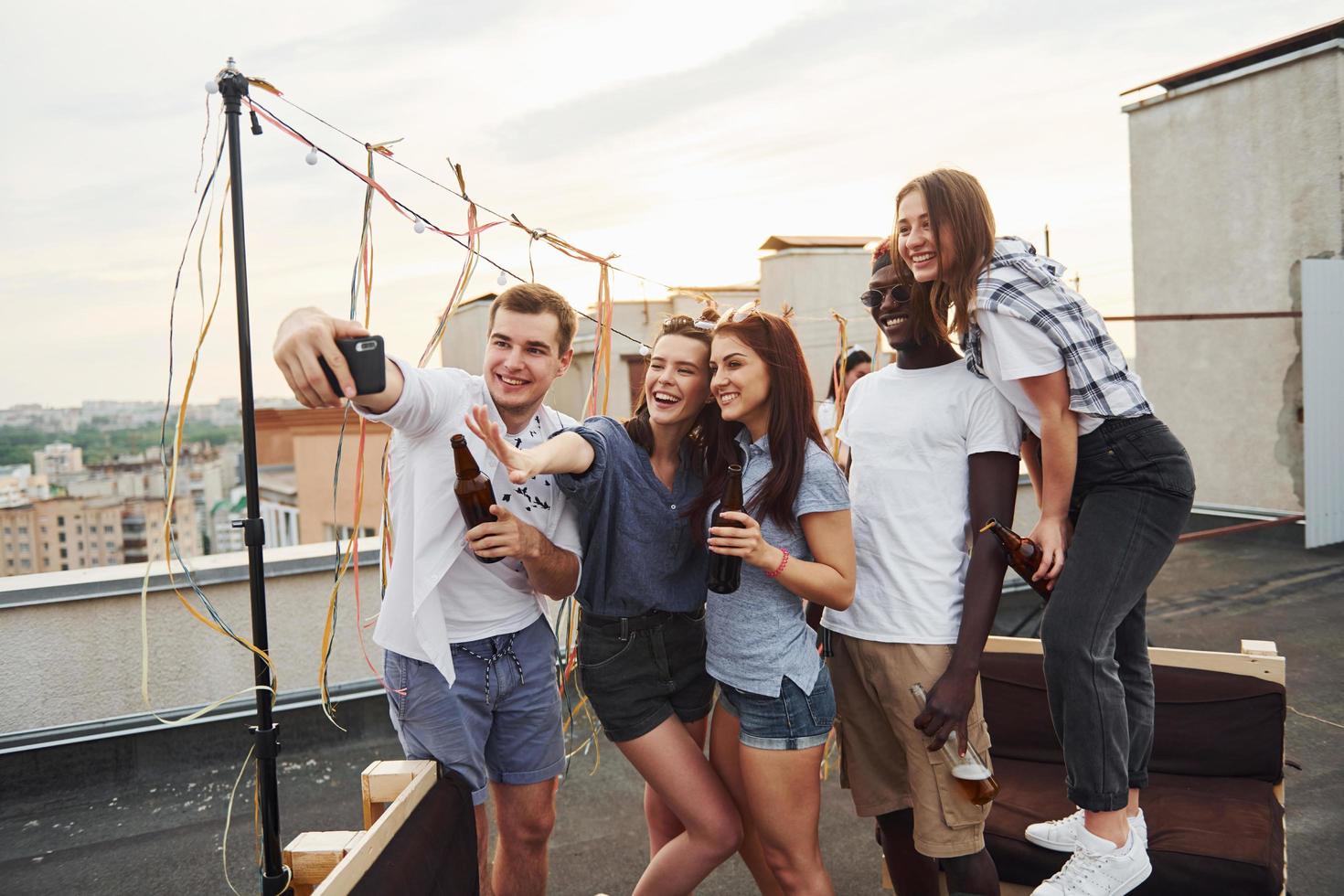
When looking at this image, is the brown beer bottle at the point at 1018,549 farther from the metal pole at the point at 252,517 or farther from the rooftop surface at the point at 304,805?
the metal pole at the point at 252,517

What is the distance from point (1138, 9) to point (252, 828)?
7.92 meters

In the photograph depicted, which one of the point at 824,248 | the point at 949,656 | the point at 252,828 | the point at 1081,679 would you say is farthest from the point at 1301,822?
the point at 824,248

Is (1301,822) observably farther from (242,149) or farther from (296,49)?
(296,49)

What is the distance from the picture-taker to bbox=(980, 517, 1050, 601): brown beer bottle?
1.75 metres

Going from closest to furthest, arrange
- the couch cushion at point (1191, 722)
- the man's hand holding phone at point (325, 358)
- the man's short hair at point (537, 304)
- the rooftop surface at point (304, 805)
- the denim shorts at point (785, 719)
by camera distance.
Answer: the man's hand holding phone at point (325, 358) < the denim shorts at point (785, 719) < the man's short hair at point (537, 304) < the couch cushion at point (1191, 722) < the rooftop surface at point (304, 805)

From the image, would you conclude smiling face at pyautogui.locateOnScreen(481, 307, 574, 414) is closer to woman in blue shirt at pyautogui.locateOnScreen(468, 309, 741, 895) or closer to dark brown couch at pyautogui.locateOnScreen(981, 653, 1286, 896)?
woman in blue shirt at pyautogui.locateOnScreen(468, 309, 741, 895)

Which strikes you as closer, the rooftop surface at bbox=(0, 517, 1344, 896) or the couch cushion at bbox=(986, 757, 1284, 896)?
the couch cushion at bbox=(986, 757, 1284, 896)

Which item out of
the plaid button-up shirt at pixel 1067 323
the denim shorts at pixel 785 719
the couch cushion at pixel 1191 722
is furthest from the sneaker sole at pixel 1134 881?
the plaid button-up shirt at pixel 1067 323

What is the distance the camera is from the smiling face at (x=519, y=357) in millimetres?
1888

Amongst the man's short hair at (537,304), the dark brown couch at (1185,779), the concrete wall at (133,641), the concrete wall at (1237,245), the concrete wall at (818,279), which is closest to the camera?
the man's short hair at (537,304)

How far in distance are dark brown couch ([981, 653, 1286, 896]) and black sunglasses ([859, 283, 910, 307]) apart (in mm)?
1437

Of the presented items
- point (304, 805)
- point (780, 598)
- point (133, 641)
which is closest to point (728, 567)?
point (780, 598)

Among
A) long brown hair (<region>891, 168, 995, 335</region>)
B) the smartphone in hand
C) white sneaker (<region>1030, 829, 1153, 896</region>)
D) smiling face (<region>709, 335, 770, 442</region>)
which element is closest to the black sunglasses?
long brown hair (<region>891, 168, 995, 335</region>)

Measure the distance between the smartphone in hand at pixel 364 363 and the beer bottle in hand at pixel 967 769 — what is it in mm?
1312
